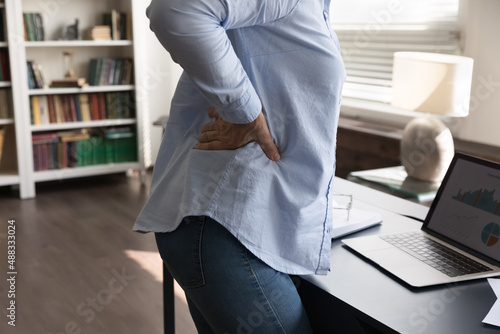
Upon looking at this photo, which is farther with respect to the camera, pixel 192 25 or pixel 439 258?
pixel 439 258

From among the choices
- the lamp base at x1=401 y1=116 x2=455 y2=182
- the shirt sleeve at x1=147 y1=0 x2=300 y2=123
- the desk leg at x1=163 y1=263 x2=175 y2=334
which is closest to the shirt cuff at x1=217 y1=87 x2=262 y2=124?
the shirt sleeve at x1=147 y1=0 x2=300 y2=123

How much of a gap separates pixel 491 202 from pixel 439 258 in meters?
0.16

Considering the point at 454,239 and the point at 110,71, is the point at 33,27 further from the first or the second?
the point at 454,239

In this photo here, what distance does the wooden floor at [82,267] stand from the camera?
8.09 feet

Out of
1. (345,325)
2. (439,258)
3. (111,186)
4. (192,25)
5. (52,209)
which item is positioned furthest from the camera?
(111,186)

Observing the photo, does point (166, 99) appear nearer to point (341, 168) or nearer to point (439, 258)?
point (341, 168)

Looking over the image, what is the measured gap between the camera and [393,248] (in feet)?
4.15

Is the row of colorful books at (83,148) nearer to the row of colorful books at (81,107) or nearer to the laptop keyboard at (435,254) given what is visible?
the row of colorful books at (81,107)

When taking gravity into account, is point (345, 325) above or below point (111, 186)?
above

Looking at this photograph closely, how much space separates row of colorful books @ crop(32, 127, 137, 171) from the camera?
14.5 ft

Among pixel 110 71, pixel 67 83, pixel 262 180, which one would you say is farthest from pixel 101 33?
pixel 262 180

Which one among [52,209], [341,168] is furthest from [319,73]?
[52,209]

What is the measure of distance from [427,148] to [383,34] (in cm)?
121

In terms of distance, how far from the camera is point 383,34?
3912 millimetres
